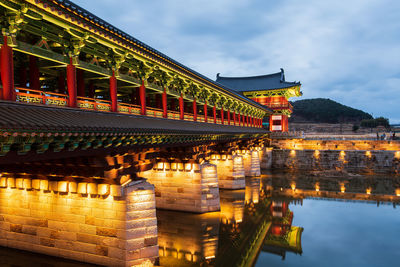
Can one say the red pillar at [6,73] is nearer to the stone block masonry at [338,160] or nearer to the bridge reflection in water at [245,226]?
the bridge reflection in water at [245,226]

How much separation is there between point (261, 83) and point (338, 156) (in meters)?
21.2

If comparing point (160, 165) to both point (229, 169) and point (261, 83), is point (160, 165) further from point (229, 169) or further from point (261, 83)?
point (261, 83)

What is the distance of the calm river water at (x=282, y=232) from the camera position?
1240cm

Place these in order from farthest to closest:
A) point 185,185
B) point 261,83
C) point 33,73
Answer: point 261,83 < point 185,185 < point 33,73

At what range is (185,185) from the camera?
55.7 feet

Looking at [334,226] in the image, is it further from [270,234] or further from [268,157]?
[268,157]

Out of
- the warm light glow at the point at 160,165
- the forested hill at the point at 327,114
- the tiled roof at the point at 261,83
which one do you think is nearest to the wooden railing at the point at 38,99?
the warm light glow at the point at 160,165

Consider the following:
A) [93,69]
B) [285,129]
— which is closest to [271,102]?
[285,129]

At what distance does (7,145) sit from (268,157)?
122ft

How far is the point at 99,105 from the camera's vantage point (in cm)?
991

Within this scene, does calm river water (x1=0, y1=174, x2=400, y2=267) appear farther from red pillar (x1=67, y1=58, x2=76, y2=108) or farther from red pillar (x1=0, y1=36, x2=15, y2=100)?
red pillar (x1=0, y1=36, x2=15, y2=100)

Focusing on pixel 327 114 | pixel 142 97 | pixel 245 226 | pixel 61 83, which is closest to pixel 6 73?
pixel 61 83

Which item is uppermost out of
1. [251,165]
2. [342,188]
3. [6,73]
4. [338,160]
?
[6,73]

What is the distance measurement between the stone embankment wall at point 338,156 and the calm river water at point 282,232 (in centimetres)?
1010
